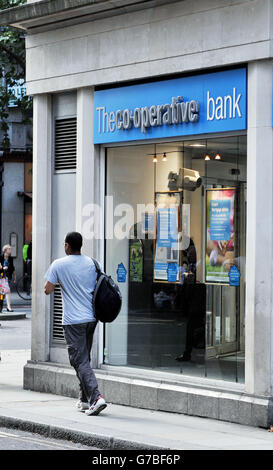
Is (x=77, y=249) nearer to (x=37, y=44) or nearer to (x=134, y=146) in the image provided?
(x=134, y=146)

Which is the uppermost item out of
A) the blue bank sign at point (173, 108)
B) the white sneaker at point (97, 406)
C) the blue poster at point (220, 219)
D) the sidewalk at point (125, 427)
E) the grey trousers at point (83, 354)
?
the blue bank sign at point (173, 108)

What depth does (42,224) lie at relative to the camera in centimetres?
1225

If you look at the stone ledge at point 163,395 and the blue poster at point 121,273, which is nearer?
the stone ledge at point 163,395

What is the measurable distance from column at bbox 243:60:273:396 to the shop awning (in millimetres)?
1814

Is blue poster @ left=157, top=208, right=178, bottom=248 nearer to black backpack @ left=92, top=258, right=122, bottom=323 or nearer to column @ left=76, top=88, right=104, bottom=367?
column @ left=76, top=88, right=104, bottom=367

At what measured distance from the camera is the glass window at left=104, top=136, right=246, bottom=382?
1031cm

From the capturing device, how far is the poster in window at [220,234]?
10352 millimetres

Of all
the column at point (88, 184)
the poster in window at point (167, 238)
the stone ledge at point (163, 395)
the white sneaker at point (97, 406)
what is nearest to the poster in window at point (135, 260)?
the poster in window at point (167, 238)

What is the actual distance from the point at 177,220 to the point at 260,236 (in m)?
1.57

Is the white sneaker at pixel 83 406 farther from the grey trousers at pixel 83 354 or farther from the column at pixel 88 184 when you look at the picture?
the column at pixel 88 184

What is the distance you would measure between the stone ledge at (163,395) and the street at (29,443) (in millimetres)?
1800

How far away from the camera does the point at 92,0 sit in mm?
11203

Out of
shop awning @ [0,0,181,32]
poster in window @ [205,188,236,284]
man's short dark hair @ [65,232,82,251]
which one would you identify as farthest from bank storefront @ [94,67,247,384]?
man's short dark hair @ [65,232,82,251]

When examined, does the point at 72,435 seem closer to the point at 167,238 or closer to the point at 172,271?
the point at 172,271
